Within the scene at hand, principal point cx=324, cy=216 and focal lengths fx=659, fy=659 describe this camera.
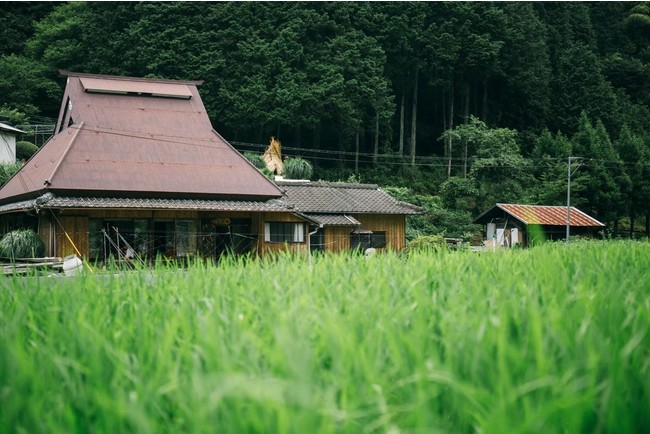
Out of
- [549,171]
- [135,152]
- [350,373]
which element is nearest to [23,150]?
[135,152]

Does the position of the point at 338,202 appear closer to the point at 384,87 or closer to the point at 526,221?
the point at 526,221

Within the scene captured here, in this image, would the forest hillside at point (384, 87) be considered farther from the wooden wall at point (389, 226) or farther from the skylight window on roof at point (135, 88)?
the skylight window on roof at point (135, 88)

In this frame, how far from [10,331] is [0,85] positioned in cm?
3305

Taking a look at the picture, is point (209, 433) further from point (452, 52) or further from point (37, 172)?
point (452, 52)

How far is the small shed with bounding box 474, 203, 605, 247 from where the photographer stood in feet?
81.5

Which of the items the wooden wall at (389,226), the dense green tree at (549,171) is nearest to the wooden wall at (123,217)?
the wooden wall at (389,226)

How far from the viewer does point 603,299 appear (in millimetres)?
2152

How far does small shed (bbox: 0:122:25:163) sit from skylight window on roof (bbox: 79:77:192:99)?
905cm

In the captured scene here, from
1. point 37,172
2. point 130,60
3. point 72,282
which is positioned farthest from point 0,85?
point 72,282

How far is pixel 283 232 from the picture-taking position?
19281mm

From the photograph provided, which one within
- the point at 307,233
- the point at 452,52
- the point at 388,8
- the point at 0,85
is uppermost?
the point at 388,8

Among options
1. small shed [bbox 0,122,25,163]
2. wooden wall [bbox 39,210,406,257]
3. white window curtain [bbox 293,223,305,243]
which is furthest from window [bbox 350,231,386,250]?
small shed [bbox 0,122,25,163]

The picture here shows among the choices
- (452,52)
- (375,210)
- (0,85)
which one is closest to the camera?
(375,210)

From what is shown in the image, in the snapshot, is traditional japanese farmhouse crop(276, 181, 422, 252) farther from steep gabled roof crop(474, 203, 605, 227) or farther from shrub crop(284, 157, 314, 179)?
shrub crop(284, 157, 314, 179)
